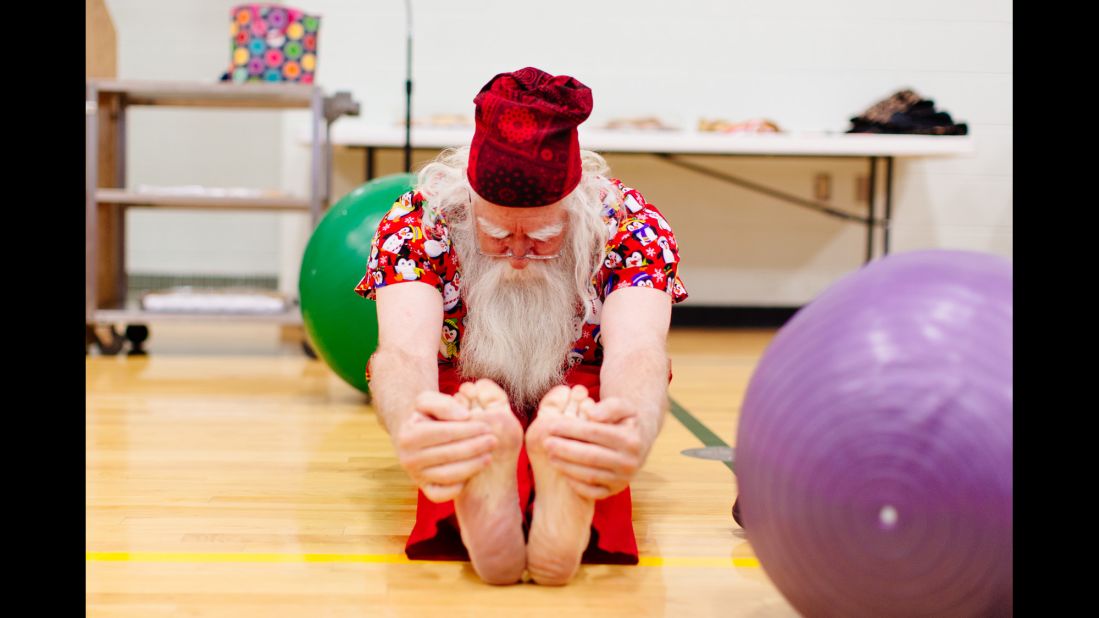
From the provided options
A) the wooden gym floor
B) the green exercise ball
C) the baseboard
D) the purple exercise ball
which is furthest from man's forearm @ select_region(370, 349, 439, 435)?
the baseboard

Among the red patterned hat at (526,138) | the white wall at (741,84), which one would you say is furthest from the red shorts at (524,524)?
the white wall at (741,84)

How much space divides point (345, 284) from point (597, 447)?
Answer: 1.49m

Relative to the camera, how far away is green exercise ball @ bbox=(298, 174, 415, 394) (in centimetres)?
265

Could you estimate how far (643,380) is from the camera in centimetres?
148

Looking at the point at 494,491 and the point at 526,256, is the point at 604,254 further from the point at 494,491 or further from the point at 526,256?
the point at 494,491

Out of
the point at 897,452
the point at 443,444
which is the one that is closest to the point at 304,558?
the point at 443,444

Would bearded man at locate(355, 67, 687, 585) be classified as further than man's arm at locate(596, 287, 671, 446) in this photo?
No

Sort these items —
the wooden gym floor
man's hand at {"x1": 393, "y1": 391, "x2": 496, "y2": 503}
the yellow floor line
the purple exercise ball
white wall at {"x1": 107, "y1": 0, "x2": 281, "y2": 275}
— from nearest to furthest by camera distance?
the purple exercise ball, man's hand at {"x1": 393, "y1": 391, "x2": 496, "y2": 503}, the wooden gym floor, the yellow floor line, white wall at {"x1": 107, "y1": 0, "x2": 281, "y2": 275}

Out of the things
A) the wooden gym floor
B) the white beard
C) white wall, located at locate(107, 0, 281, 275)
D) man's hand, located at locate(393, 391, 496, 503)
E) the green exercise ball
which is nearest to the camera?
man's hand, located at locate(393, 391, 496, 503)

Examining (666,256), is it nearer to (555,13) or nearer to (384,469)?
(384,469)

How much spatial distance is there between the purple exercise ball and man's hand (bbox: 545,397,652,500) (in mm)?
218

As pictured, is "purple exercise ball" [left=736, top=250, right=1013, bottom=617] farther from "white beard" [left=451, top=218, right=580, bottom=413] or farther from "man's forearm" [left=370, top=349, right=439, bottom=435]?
"white beard" [left=451, top=218, right=580, bottom=413]
